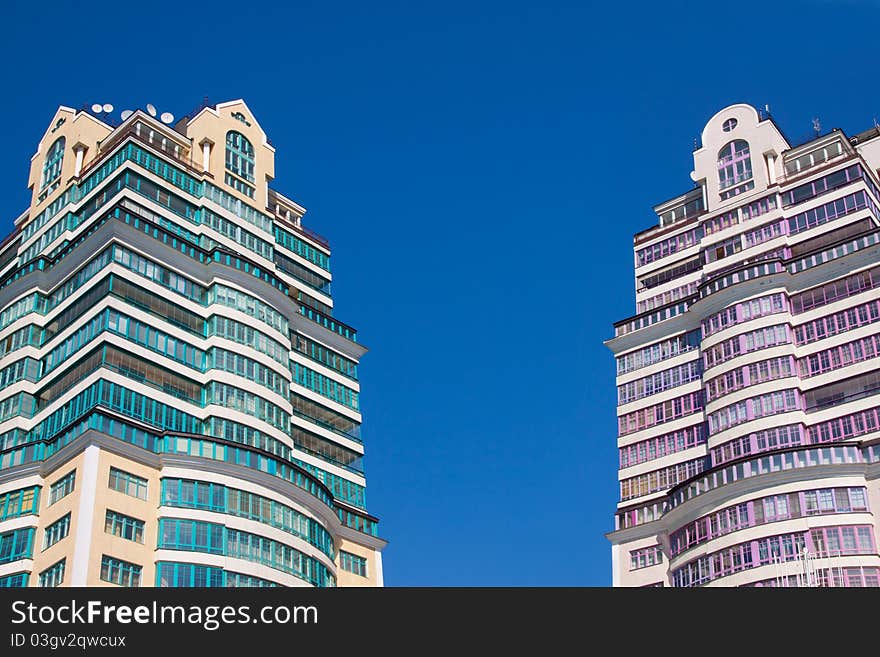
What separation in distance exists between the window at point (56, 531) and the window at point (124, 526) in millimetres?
2448

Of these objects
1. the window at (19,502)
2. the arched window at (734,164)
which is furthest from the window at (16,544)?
the arched window at (734,164)

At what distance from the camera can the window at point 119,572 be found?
73375mm

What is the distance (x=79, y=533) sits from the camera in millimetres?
73250

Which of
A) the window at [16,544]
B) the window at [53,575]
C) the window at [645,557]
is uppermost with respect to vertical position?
the window at [645,557]

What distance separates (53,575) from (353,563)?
25222 mm

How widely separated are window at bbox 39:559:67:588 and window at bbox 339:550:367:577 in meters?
23.8

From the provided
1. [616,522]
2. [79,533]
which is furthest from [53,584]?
[616,522]

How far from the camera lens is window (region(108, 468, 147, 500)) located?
7688 cm

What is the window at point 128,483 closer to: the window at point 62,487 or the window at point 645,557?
the window at point 62,487

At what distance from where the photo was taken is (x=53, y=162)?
336 feet

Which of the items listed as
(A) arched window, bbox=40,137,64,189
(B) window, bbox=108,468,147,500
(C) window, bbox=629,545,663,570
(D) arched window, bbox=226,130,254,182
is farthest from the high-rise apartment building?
(A) arched window, bbox=40,137,64,189

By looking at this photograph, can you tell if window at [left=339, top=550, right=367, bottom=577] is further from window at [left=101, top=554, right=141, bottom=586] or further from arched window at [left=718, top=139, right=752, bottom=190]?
arched window at [left=718, top=139, right=752, bottom=190]
